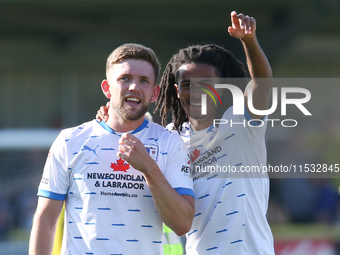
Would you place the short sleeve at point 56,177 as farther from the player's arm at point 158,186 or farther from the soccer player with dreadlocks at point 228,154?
the soccer player with dreadlocks at point 228,154

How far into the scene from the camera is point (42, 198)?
2.15 metres

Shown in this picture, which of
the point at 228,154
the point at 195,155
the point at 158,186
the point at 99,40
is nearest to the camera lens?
the point at 158,186

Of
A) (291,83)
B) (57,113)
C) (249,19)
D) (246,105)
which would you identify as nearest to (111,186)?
(246,105)

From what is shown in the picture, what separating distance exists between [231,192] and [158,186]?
471 mm

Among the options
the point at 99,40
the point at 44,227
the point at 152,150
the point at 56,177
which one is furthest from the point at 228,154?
the point at 99,40

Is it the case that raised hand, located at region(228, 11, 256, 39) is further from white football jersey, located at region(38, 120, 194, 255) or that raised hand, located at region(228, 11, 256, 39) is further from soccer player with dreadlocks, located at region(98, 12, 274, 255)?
white football jersey, located at region(38, 120, 194, 255)

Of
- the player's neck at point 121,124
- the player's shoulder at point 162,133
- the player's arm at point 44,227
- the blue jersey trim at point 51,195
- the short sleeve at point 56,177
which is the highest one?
the player's neck at point 121,124

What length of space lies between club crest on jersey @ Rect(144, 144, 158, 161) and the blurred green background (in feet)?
31.9

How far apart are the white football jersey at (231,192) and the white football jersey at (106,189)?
0.60 ft

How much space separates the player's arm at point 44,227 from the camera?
209cm

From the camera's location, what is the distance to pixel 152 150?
2.19m

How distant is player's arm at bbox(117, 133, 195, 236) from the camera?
1971mm

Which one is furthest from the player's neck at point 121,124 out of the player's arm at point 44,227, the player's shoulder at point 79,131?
the player's arm at point 44,227

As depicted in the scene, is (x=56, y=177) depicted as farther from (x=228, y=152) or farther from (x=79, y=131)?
(x=228, y=152)
